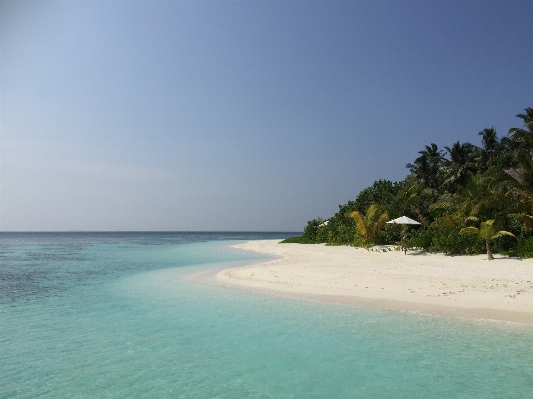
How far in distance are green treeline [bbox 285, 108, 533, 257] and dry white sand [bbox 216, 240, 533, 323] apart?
4.05 ft

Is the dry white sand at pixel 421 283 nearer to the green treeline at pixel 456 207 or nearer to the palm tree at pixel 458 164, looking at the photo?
the green treeline at pixel 456 207

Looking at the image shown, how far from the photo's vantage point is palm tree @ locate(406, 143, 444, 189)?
2039 inches

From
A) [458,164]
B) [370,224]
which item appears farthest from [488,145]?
[370,224]

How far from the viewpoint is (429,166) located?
52312 mm

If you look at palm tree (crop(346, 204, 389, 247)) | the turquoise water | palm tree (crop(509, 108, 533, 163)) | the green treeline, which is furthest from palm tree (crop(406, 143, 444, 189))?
the turquoise water

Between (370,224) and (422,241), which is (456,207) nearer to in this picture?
(422,241)

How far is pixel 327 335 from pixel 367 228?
20761 millimetres

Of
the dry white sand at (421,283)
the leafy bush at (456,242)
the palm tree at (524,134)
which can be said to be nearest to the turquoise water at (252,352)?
the dry white sand at (421,283)

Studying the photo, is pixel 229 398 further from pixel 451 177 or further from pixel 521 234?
pixel 451 177

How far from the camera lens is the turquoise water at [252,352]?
5.54 m

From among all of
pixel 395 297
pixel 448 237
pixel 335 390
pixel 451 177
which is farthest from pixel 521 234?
pixel 451 177

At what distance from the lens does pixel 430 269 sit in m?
15.1

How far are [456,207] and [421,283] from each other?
12065 mm

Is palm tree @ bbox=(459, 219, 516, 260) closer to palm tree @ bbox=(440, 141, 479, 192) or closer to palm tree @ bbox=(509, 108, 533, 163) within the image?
palm tree @ bbox=(509, 108, 533, 163)
